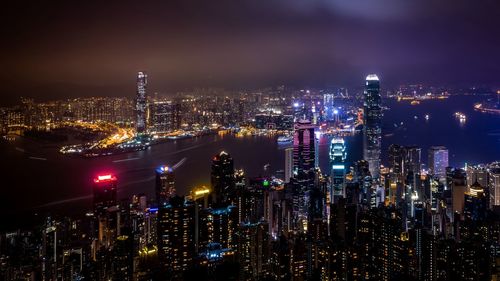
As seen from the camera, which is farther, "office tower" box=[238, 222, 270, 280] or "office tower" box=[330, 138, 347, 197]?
"office tower" box=[330, 138, 347, 197]

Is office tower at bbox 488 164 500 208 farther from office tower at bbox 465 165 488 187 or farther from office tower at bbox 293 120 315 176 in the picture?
office tower at bbox 293 120 315 176

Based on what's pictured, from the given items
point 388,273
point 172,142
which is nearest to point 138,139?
point 172,142

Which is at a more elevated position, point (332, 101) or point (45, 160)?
point (332, 101)

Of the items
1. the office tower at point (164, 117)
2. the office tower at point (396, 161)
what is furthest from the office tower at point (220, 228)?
the office tower at point (164, 117)

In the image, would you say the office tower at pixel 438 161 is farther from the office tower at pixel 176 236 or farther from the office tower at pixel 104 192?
the office tower at pixel 104 192

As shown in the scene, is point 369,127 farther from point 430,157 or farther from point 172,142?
point 172,142

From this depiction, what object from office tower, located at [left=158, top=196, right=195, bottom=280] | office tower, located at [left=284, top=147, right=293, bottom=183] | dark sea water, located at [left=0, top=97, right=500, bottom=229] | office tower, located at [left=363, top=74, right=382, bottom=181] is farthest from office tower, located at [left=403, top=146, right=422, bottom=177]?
office tower, located at [left=158, top=196, right=195, bottom=280]
